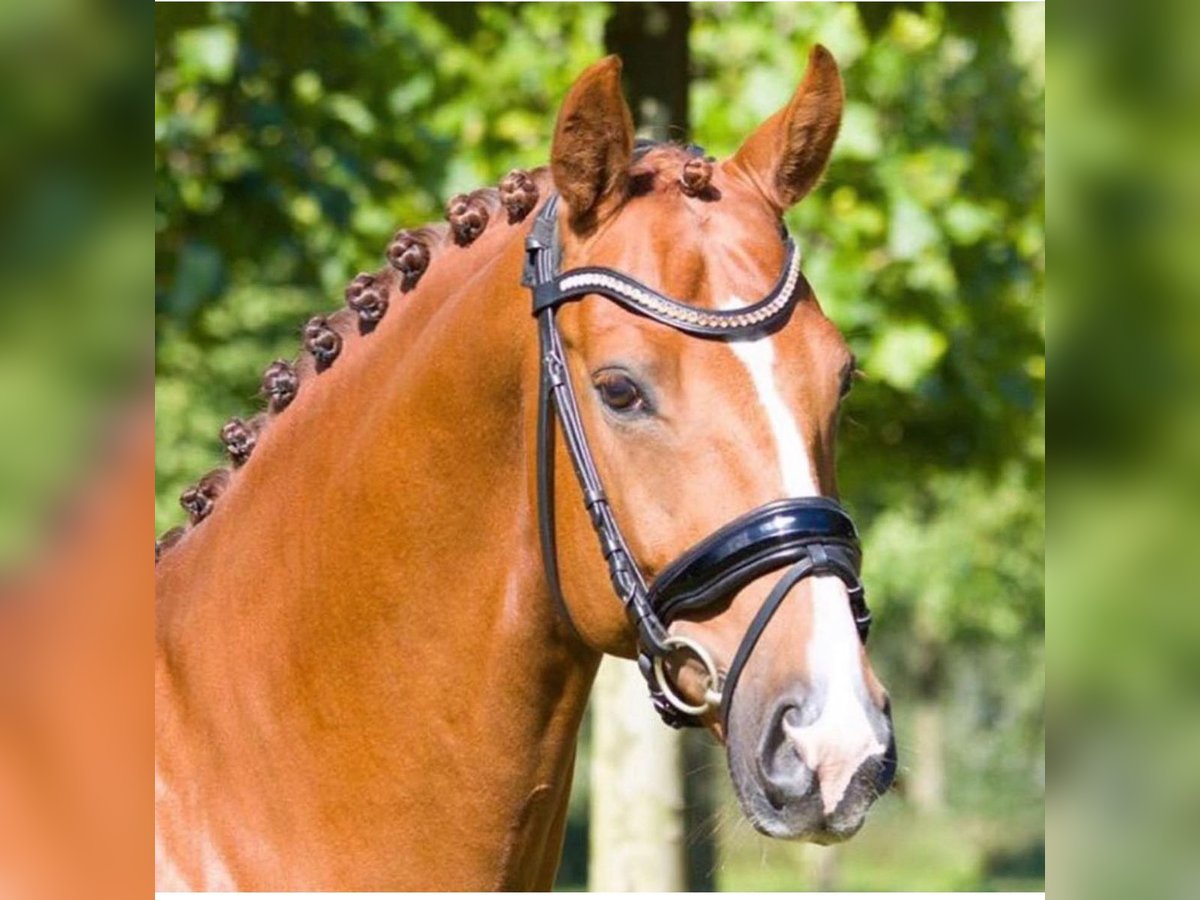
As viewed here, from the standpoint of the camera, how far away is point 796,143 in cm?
270

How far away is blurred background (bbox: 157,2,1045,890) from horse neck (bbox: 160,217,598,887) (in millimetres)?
3044

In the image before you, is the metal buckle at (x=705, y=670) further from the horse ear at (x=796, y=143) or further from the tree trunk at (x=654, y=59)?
the tree trunk at (x=654, y=59)

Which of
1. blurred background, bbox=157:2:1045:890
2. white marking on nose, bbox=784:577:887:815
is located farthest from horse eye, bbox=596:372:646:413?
blurred background, bbox=157:2:1045:890

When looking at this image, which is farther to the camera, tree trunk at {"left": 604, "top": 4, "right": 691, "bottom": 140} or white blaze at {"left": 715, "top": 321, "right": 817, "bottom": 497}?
tree trunk at {"left": 604, "top": 4, "right": 691, "bottom": 140}

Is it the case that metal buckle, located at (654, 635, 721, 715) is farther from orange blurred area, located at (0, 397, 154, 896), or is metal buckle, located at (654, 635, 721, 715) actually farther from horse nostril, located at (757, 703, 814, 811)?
orange blurred area, located at (0, 397, 154, 896)

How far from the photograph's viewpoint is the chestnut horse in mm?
2354

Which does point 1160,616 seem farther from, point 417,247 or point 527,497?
point 417,247

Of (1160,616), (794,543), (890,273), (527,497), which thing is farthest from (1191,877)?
(890,273)

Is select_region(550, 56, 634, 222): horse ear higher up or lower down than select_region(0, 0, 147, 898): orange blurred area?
higher up

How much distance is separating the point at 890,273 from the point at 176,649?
20.2 ft

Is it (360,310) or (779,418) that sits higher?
(360,310)

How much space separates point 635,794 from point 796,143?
13.9 feet

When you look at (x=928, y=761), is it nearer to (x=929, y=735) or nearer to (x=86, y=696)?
(x=929, y=735)

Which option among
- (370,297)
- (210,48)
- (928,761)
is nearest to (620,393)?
(370,297)
